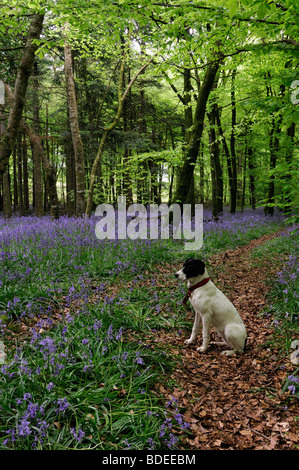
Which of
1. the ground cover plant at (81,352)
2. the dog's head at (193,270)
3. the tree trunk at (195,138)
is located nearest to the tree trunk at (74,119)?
the tree trunk at (195,138)

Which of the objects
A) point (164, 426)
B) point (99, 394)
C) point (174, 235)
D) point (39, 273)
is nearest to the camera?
Answer: point (164, 426)

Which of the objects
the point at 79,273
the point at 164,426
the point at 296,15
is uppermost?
the point at 296,15

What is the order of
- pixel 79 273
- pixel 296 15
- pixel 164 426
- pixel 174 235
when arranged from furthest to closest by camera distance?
pixel 174 235 < pixel 79 273 < pixel 296 15 < pixel 164 426

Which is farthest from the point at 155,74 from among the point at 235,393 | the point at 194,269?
the point at 235,393

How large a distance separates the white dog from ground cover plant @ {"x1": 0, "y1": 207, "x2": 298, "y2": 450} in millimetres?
823

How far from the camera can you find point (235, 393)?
3.35 m

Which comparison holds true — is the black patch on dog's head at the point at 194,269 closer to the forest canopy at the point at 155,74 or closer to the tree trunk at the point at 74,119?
the forest canopy at the point at 155,74

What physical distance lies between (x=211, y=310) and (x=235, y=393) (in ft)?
3.72

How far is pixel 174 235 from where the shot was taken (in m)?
10.8

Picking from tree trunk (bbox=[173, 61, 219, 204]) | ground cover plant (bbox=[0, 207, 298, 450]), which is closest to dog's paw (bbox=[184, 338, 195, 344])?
ground cover plant (bbox=[0, 207, 298, 450])

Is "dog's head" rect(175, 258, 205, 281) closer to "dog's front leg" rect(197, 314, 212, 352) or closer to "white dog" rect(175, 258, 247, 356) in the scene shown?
"white dog" rect(175, 258, 247, 356)

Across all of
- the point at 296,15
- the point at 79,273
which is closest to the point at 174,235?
the point at 79,273
